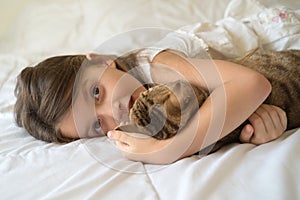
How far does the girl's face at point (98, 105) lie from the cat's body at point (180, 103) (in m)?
0.15

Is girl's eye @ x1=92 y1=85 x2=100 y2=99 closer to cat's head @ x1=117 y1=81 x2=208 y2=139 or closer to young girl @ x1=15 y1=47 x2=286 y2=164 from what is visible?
young girl @ x1=15 y1=47 x2=286 y2=164

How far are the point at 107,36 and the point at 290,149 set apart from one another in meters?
0.84

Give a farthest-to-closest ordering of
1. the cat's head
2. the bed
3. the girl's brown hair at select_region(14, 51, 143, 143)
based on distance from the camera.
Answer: the girl's brown hair at select_region(14, 51, 143, 143) → the cat's head → the bed

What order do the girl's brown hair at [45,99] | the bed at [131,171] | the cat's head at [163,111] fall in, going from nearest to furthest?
the bed at [131,171]
the cat's head at [163,111]
the girl's brown hair at [45,99]

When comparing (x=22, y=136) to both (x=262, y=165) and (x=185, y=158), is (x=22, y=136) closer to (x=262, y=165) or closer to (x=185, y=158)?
(x=185, y=158)

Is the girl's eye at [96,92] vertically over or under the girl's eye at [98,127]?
over

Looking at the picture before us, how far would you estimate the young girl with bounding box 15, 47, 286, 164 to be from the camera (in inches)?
28.7

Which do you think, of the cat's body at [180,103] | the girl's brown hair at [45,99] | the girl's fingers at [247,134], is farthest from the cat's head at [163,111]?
the girl's brown hair at [45,99]

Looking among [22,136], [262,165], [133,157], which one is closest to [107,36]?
[22,136]

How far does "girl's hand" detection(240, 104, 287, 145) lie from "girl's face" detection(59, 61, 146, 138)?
0.29 metres

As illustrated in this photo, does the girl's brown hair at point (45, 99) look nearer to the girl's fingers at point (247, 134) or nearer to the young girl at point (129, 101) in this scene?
the young girl at point (129, 101)

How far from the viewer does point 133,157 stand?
75 centimetres

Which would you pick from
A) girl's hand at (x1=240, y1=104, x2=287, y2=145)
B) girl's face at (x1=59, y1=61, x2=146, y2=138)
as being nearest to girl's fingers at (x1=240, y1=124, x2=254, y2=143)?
girl's hand at (x1=240, y1=104, x2=287, y2=145)

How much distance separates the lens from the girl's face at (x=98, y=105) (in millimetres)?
903
